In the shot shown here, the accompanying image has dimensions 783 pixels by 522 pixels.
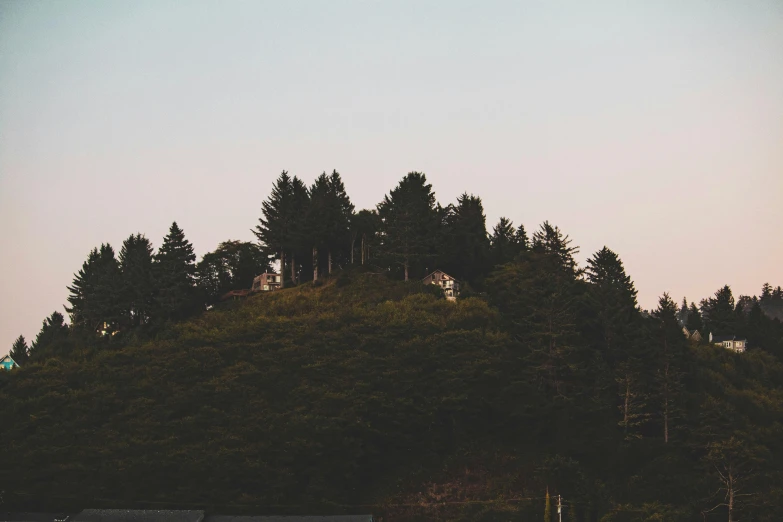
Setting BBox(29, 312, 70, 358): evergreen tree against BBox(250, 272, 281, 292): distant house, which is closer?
BBox(29, 312, 70, 358): evergreen tree

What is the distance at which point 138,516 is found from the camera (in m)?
36.1

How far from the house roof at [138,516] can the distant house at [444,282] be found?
36464mm

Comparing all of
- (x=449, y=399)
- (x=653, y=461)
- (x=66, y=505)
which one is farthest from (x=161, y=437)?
(x=653, y=461)

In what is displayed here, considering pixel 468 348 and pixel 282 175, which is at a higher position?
pixel 282 175

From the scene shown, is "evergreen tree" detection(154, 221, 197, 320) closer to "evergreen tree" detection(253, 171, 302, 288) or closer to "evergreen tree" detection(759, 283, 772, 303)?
"evergreen tree" detection(253, 171, 302, 288)

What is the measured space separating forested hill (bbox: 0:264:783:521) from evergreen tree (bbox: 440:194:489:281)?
888 cm

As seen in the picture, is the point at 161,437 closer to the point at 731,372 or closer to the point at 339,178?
the point at 339,178

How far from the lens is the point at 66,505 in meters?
40.7

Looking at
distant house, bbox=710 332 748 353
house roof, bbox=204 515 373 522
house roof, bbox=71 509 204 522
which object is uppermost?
distant house, bbox=710 332 748 353

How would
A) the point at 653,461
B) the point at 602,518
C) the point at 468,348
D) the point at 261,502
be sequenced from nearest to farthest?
1. the point at 602,518
2. the point at 261,502
3. the point at 653,461
4. the point at 468,348

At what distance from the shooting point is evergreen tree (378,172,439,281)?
69125 millimetres

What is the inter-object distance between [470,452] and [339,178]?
140ft

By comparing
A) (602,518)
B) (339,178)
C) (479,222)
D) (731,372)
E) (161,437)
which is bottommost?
(602,518)

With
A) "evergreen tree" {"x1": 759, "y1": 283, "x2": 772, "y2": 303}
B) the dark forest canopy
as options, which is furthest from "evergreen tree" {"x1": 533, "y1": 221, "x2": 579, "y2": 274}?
"evergreen tree" {"x1": 759, "y1": 283, "x2": 772, "y2": 303}
